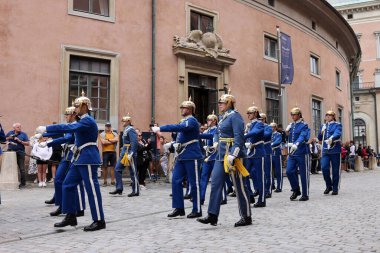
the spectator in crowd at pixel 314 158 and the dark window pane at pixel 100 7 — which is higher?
the dark window pane at pixel 100 7

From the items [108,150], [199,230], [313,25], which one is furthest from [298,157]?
[313,25]

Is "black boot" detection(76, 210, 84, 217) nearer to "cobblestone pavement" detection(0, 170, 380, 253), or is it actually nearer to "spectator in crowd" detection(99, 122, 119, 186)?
"cobblestone pavement" detection(0, 170, 380, 253)

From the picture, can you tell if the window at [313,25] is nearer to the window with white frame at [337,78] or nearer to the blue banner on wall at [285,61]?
the window with white frame at [337,78]

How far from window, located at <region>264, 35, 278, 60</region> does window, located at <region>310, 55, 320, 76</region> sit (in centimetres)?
462

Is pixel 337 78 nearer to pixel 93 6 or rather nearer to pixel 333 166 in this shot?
pixel 93 6

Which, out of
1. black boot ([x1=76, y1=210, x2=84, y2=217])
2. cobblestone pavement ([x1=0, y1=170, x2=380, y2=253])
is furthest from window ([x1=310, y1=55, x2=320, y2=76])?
black boot ([x1=76, y1=210, x2=84, y2=217])

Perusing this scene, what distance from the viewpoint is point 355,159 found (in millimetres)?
27734

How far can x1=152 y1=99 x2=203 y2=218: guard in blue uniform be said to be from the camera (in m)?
7.77

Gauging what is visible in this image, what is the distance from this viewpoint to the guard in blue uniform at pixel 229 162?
22.1 ft

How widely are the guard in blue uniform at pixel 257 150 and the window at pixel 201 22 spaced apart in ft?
33.9

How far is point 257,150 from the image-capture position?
9.96 m

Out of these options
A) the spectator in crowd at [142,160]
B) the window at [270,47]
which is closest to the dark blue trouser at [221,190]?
the spectator in crowd at [142,160]

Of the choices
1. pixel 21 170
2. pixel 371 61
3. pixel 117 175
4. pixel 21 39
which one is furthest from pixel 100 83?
pixel 371 61

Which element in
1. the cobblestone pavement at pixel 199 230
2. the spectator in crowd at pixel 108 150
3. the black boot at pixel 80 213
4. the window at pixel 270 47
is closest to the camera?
the cobblestone pavement at pixel 199 230
